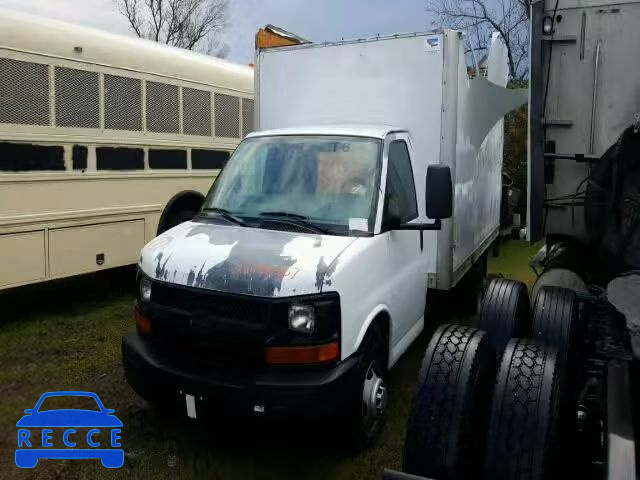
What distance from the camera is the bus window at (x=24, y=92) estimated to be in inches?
232

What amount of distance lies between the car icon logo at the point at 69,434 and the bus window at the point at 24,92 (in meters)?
2.91

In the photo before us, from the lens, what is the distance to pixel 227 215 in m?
4.45

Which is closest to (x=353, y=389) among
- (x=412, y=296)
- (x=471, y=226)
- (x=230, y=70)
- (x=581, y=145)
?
(x=412, y=296)

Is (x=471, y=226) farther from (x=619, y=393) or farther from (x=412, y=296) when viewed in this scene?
(x=619, y=393)

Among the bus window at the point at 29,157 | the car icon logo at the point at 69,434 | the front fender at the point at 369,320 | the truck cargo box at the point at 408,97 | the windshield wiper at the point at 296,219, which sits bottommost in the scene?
the car icon logo at the point at 69,434

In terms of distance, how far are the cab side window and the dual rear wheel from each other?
1.48 metres

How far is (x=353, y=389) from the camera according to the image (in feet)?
11.9

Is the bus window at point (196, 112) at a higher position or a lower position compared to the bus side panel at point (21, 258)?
higher

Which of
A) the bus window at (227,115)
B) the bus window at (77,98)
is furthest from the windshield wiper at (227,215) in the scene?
the bus window at (227,115)

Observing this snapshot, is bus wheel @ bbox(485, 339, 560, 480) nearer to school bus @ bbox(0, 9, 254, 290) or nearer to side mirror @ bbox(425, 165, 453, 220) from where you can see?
side mirror @ bbox(425, 165, 453, 220)

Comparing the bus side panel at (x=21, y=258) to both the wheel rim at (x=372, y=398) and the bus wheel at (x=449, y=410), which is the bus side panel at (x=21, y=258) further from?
the bus wheel at (x=449, y=410)

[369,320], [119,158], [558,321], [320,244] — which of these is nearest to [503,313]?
[558,321]

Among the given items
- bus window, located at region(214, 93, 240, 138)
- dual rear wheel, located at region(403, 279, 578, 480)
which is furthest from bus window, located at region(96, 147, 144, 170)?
dual rear wheel, located at region(403, 279, 578, 480)

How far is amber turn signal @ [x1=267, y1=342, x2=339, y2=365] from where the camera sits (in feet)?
11.6
